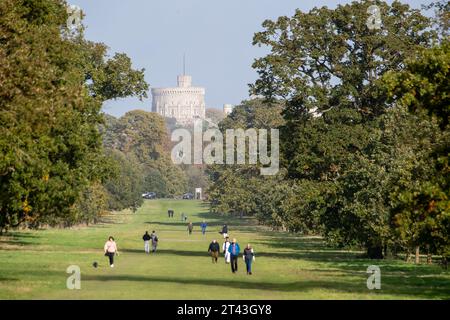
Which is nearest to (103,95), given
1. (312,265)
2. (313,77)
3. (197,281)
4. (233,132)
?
(313,77)

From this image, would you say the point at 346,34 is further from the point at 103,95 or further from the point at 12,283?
the point at 12,283

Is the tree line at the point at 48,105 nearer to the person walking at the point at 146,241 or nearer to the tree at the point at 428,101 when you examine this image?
the person walking at the point at 146,241

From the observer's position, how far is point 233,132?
534 ft

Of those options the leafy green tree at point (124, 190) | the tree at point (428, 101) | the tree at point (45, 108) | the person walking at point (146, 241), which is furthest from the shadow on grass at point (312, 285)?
the leafy green tree at point (124, 190)

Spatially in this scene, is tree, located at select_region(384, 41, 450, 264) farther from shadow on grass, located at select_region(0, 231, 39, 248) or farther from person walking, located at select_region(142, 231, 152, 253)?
shadow on grass, located at select_region(0, 231, 39, 248)

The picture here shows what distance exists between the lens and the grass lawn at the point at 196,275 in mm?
42281

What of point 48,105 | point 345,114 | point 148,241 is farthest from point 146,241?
point 48,105

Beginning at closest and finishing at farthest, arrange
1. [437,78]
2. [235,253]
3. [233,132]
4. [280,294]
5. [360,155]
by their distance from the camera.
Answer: [437,78]
[280,294]
[235,253]
[360,155]
[233,132]

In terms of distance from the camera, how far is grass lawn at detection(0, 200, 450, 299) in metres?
42.3

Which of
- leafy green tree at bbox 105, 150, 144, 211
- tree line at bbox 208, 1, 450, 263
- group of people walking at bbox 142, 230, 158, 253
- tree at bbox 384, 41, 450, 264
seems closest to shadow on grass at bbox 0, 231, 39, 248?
group of people walking at bbox 142, 230, 158, 253

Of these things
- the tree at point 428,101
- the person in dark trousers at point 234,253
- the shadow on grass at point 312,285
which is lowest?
the shadow on grass at point 312,285

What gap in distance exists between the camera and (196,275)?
177 ft

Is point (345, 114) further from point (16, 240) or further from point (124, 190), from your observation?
point (124, 190)
